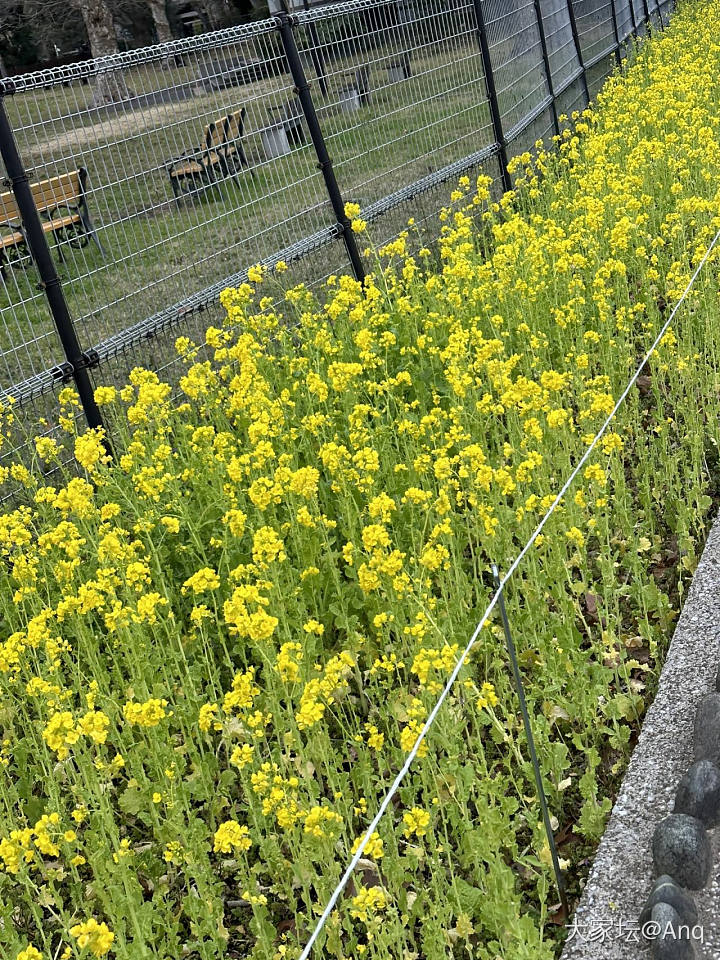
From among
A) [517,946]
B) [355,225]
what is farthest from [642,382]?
[517,946]

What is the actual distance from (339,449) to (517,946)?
6.00ft

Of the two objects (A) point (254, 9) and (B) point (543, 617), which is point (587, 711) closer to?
(B) point (543, 617)

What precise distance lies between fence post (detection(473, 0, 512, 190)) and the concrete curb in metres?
6.04

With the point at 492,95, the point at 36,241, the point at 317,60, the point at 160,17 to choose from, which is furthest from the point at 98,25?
the point at 36,241

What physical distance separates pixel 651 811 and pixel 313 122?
4.58 metres

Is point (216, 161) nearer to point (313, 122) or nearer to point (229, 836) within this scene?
point (313, 122)

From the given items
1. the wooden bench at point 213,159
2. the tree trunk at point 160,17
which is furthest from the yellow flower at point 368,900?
the tree trunk at point 160,17

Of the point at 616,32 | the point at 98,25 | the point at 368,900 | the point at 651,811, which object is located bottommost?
the point at 651,811

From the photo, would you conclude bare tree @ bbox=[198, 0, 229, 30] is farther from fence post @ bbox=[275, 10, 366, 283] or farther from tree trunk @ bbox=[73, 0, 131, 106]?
fence post @ bbox=[275, 10, 366, 283]

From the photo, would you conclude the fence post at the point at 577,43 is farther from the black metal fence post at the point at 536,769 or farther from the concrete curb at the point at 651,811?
the black metal fence post at the point at 536,769

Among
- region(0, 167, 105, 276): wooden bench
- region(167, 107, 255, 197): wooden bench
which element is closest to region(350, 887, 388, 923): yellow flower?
region(0, 167, 105, 276): wooden bench

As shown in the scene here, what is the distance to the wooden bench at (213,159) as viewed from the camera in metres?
5.38

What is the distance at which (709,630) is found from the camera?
3.29 meters

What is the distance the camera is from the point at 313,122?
614cm
